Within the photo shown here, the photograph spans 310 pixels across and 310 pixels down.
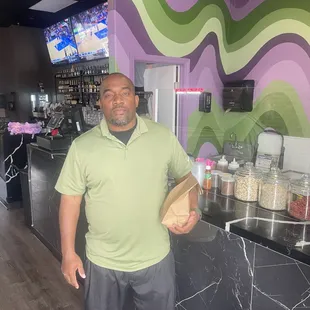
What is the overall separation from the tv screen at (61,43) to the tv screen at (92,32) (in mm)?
312

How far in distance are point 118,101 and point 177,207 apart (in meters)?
0.55

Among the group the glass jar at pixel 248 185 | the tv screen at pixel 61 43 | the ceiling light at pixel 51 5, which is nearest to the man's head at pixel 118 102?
the glass jar at pixel 248 185

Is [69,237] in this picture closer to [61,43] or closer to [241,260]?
[241,260]

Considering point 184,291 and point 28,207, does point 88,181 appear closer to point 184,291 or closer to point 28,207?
point 184,291

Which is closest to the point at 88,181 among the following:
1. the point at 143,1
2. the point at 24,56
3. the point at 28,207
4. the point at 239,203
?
the point at 239,203

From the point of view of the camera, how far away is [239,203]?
186 centimetres

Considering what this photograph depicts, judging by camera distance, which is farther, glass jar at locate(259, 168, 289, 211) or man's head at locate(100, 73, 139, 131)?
glass jar at locate(259, 168, 289, 211)

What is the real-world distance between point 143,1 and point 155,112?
97 centimetres

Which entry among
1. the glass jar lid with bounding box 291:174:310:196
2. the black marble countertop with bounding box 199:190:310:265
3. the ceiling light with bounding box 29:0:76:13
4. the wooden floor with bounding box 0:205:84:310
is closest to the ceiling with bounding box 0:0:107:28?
the ceiling light with bounding box 29:0:76:13

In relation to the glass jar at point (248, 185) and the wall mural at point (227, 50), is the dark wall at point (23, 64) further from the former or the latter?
the glass jar at point (248, 185)

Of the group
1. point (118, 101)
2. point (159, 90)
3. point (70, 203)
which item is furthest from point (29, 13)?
point (70, 203)

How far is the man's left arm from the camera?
1501 mm

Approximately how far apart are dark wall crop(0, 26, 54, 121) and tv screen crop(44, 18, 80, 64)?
22.5 inches

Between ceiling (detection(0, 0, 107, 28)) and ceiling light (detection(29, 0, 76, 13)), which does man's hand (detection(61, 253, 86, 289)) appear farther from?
ceiling light (detection(29, 0, 76, 13))
